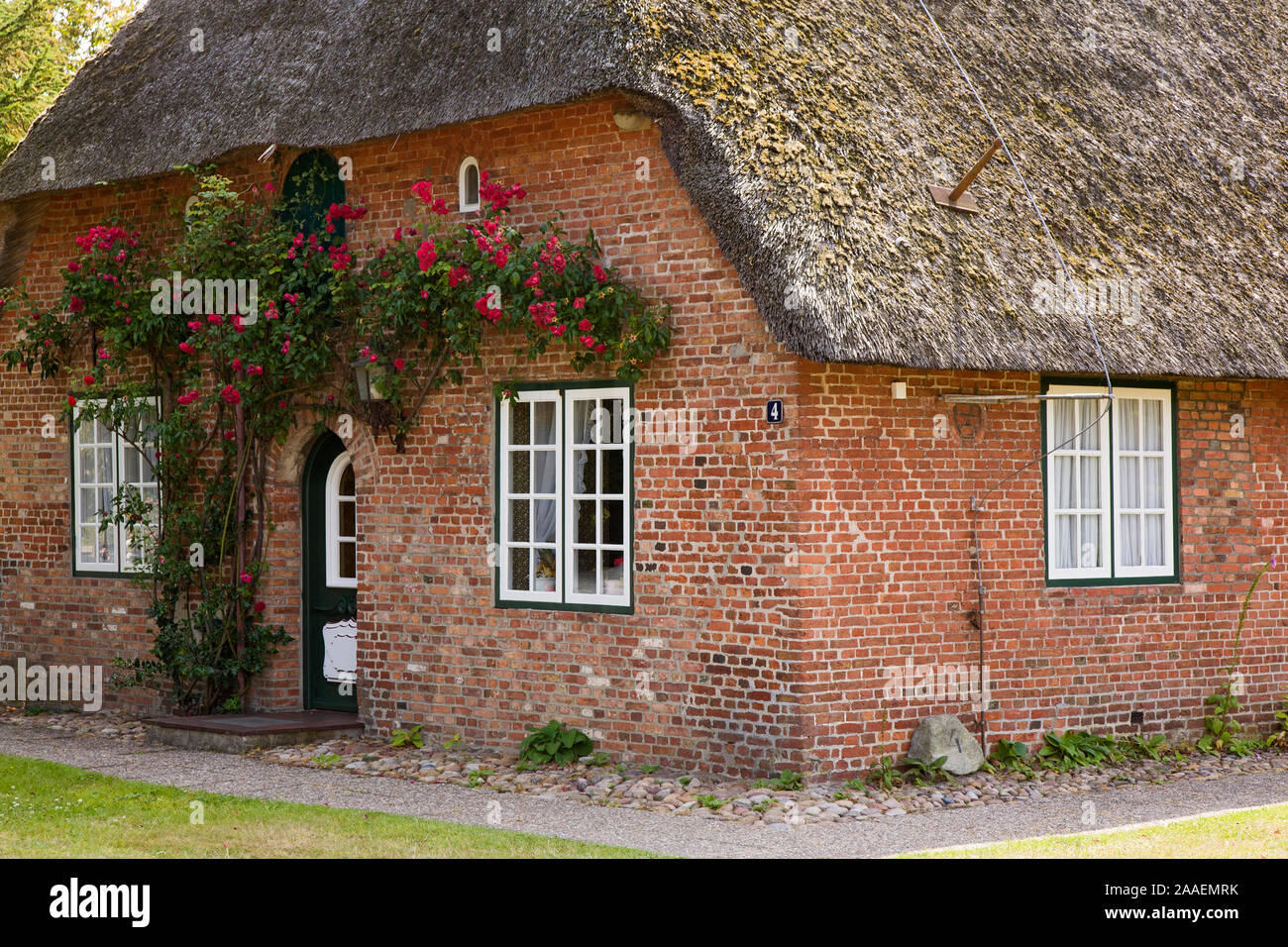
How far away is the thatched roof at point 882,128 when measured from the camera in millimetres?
9414

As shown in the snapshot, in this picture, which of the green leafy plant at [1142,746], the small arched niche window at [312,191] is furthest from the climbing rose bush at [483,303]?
the green leafy plant at [1142,746]

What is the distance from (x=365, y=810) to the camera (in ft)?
29.6

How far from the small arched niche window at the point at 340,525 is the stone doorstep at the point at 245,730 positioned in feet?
3.76

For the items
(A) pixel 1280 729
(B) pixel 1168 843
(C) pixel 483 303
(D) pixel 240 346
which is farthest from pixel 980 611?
(D) pixel 240 346

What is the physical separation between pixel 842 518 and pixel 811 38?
3.19 metres

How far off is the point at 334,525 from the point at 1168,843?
23.2ft

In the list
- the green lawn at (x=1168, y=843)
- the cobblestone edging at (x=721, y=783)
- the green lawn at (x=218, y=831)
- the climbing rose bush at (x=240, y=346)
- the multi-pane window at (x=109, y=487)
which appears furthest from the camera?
the multi-pane window at (x=109, y=487)

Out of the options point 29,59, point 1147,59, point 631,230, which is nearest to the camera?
point 631,230

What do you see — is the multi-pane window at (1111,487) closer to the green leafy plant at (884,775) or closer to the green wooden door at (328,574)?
the green leafy plant at (884,775)

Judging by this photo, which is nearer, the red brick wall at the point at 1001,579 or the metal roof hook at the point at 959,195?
the red brick wall at the point at 1001,579

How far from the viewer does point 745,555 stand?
9703mm

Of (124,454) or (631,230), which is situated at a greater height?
(631,230)

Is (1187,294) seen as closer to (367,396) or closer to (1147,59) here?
(1147,59)

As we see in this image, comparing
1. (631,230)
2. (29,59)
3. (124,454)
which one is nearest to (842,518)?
(631,230)
